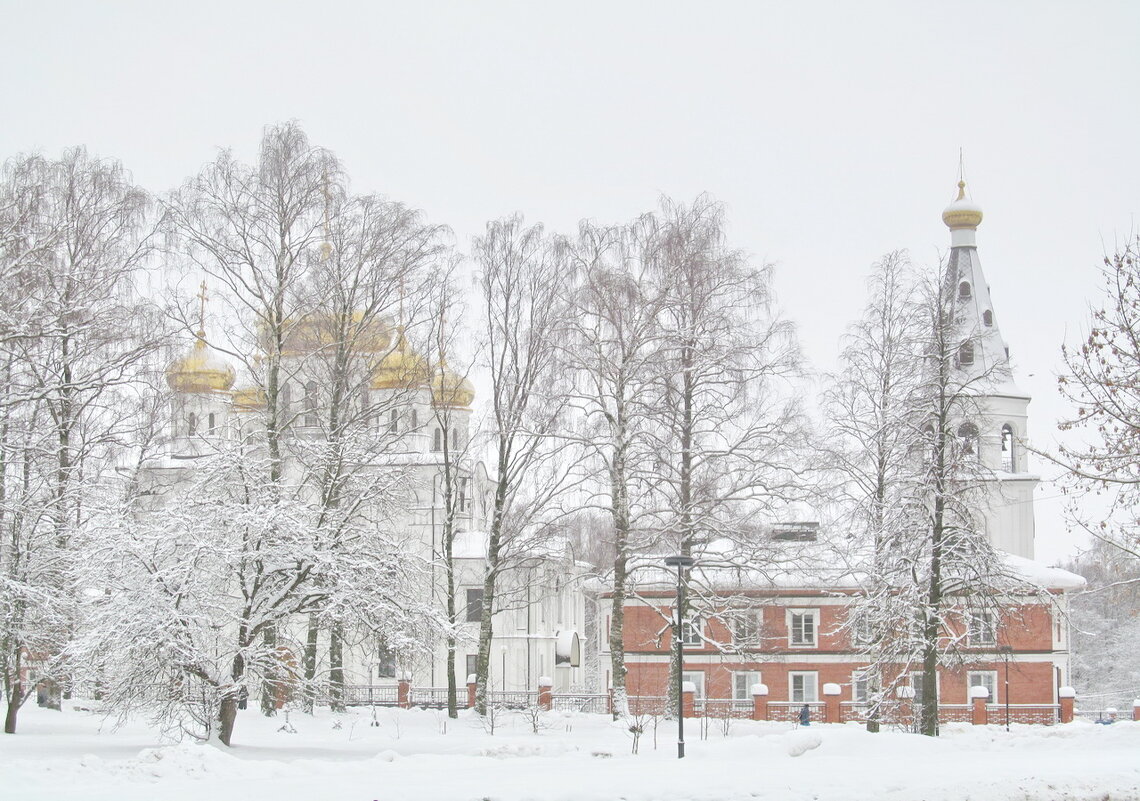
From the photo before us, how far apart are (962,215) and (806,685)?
1737 centimetres

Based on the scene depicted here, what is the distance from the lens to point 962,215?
4491 cm

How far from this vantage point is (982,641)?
107 ft

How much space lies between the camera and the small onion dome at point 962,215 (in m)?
44.9

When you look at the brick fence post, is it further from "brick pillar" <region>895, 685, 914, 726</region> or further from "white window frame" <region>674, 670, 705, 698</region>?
"white window frame" <region>674, 670, 705, 698</region>

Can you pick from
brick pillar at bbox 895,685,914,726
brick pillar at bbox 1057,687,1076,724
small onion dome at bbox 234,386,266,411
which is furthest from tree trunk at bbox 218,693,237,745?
brick pillar at bbox 1057,687,1076,724

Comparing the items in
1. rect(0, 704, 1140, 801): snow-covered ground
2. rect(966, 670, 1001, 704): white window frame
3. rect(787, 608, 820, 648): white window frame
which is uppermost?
rect(787, 608, 820, 648): white window frame

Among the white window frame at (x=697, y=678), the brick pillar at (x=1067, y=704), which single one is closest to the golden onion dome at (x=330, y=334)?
the white window frame at (x=697, y=678)

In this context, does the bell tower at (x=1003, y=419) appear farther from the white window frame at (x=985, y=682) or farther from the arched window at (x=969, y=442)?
the arched window at (x=969, y=442)

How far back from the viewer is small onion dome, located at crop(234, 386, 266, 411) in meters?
28.7

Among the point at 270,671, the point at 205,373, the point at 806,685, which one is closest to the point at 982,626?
the point at 806,685

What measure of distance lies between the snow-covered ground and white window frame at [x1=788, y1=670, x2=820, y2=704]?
14313mm

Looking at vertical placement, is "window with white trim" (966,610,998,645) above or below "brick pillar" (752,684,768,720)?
above

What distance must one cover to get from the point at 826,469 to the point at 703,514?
122 inches

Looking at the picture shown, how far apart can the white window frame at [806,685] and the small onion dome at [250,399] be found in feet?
59.4
